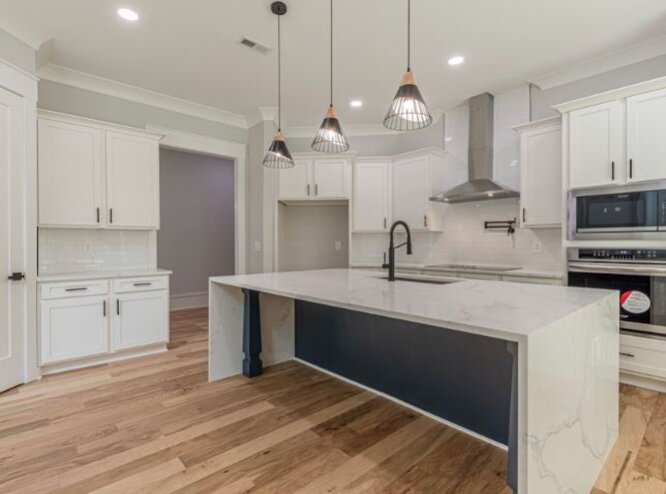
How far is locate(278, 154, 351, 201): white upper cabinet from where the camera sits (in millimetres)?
4672

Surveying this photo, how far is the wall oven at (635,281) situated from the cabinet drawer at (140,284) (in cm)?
388

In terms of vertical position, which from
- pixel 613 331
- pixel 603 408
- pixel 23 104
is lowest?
pixel 603 408

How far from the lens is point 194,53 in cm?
317

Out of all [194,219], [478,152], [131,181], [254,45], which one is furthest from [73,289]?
[478,152]

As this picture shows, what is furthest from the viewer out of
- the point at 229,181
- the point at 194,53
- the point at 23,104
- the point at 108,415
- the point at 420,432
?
the point at 229,181

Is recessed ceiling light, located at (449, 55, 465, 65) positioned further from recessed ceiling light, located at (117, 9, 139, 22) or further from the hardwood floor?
the hardwood floor

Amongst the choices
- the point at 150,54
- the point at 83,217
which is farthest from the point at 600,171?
the point at 83,217

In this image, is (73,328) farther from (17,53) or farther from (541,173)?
(541,173)

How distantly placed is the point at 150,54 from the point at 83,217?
1.62 metres

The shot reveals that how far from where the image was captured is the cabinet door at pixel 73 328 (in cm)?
300

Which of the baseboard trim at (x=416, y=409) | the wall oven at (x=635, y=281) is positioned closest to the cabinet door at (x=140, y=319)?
the baseboard trim at (x=416, y=409)

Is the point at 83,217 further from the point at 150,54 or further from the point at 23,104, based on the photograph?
the point at 150,54

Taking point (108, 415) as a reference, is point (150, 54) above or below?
above

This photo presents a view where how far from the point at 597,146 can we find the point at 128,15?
380 centimetres
